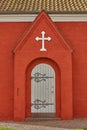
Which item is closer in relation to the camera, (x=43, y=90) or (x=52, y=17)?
(x=43, y=90)

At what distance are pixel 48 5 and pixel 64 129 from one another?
687 cm

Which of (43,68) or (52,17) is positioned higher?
(52,17)

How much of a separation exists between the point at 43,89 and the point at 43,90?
4 cm

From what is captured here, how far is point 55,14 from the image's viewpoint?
56.4 ft

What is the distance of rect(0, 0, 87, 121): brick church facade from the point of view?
1683cm

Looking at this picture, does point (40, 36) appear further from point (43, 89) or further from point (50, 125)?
point (50, 125)

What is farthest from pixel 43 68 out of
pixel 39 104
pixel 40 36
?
pixel 39 104

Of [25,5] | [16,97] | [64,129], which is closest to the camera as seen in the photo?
[64,129]

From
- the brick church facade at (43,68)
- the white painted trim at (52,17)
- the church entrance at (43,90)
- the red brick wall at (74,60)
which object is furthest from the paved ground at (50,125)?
the white painted trim at (52,17)

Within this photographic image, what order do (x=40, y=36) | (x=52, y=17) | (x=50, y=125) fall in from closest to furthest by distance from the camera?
1. (x=50, y=125)
2. (x=40, y=36)
3. (x=52, y=17)

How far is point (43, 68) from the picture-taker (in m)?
Result: 17.1

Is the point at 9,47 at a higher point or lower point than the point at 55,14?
lower

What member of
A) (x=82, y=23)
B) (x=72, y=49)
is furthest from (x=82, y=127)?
(x=82, y=23)

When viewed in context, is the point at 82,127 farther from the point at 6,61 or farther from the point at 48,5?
the point at 48,5
